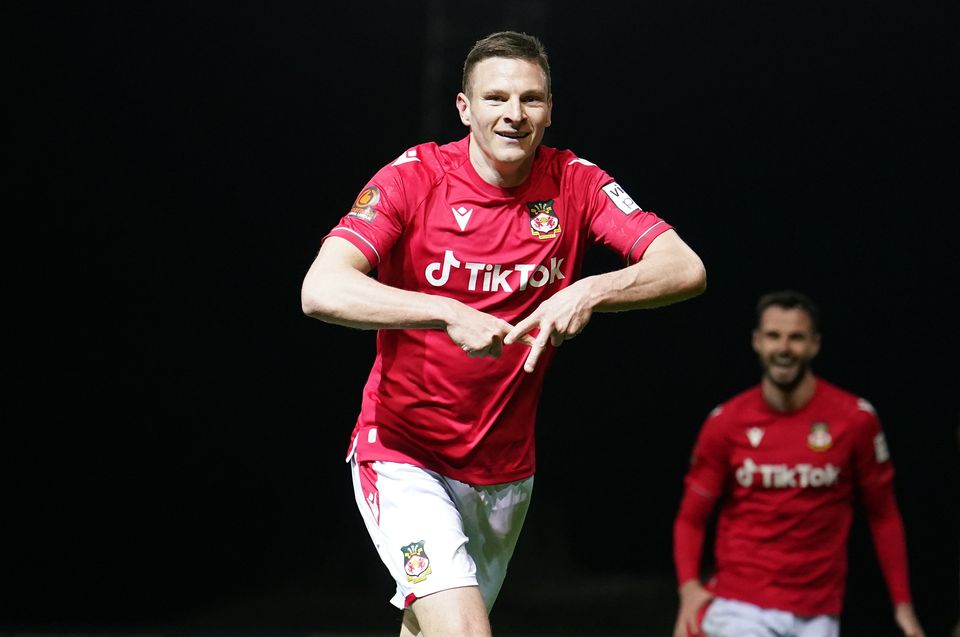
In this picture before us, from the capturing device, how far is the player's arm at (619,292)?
2.45m

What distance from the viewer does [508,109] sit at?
2.82 meters

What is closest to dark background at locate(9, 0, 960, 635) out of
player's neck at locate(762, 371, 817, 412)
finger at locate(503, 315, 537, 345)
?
player's neck at locate(762, 371, 817, 412)

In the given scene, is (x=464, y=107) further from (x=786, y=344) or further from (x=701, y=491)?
(x=701, y=491)

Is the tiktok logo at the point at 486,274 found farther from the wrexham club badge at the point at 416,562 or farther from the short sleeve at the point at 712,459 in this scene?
the short sleeve at the point at 712,459

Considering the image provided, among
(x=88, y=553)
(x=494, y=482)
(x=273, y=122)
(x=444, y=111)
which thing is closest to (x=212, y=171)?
(x=273, y=122)

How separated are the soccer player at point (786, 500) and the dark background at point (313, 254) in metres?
1.52

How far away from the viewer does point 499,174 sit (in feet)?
9.52

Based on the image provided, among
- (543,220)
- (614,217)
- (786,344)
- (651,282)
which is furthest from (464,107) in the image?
(786,344)

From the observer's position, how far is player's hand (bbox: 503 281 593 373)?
2.44 m

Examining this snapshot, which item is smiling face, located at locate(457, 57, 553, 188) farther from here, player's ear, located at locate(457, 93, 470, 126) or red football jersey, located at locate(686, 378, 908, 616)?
red football jersey, located at locate(686, 378, 908, 616)

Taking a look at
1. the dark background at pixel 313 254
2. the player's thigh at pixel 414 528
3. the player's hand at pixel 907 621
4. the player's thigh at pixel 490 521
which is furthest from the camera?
the dark background at pixel 313 254

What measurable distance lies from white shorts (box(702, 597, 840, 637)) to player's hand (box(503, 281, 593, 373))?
2.16 metres

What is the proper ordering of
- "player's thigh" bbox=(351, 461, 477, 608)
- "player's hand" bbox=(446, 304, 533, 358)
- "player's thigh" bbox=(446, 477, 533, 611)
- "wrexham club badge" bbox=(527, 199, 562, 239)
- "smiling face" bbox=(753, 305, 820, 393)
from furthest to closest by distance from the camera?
"smiling face" bbox=(753, 305, 820, 393), "player's thigh" bbox=(446, 477, 533, 611), "wrexham club badge" bbox=(527, 199, 562, 239), "player's thigh" bbox=(351, 461, 477, 608), "player's hand" bbox=(446, 304, 533, 358)

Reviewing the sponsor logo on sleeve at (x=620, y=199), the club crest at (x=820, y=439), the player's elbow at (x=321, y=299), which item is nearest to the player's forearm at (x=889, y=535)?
the club crest at (x=820, y=439)
